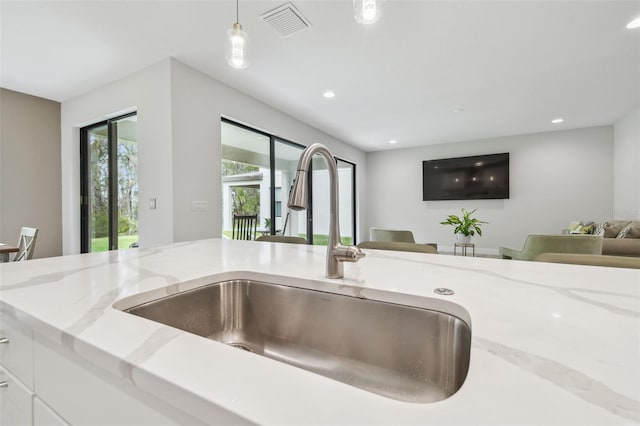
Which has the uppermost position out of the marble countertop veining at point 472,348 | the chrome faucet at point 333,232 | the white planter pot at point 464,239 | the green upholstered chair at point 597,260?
the chrome faucet at point 333,232

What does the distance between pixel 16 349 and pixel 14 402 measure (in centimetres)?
11

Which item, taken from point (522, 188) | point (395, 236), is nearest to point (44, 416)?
point (395, 236)

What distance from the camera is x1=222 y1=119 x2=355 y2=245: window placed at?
140 inches

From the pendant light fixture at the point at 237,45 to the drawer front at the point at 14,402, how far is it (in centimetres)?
149

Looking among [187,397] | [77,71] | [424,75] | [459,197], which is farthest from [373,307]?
[459,197]

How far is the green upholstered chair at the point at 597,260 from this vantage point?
93 centimetres

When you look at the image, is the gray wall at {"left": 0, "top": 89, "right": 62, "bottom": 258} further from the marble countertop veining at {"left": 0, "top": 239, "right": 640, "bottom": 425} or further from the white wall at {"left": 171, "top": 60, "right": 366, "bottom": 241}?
the marble countertop veining at {"left": 0, "top": 239, "right": 640, "bottom": 425}

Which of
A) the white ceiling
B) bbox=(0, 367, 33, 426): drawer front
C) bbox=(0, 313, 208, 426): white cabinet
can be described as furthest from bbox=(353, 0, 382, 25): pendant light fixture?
bbox=(0, 367, 33, 426): drawer front

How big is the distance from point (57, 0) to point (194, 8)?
0.88 metres

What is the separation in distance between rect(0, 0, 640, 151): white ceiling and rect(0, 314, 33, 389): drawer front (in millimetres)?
→ 2185

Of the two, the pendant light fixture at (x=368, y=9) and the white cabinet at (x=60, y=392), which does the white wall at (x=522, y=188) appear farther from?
→ the white cabinet at (x=60, y=392)

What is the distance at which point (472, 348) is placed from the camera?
408 millimetres

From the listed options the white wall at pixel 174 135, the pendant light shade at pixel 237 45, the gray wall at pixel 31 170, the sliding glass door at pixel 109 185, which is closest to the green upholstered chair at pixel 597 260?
the pendant light shade at pixel 237 45

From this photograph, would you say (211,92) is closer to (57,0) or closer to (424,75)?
(57,0)
